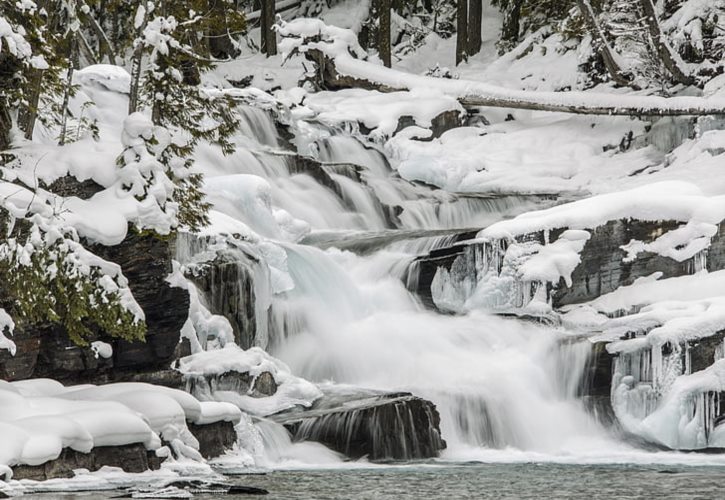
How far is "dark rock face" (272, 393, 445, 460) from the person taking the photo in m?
12.2

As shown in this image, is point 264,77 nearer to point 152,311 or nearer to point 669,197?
point 669,197

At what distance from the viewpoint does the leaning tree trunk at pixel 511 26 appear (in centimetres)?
3052

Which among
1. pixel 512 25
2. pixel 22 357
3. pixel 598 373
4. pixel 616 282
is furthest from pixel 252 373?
pixel 512 25

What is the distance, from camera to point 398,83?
2662 cm

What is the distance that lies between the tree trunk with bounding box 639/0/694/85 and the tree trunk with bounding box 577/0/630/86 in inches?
39.0

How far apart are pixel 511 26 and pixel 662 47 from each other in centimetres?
907

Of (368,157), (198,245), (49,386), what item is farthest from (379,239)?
(49,386)

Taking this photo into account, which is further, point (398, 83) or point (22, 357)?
point (398, 83)

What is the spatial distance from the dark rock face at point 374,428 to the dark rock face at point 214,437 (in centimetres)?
104

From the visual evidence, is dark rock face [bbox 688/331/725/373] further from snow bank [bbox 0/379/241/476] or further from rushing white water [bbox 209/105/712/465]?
snow bank [bbox 0/379/241/476]

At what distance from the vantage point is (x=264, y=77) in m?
29.6

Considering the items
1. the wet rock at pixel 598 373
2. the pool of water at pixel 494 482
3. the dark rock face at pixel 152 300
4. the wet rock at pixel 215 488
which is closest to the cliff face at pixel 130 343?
the dark rock face at pixel 152 300

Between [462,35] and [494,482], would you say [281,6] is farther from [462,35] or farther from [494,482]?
[494,482]

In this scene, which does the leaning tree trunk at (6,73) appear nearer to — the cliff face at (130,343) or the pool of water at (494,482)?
the cliff face at (130,343)
